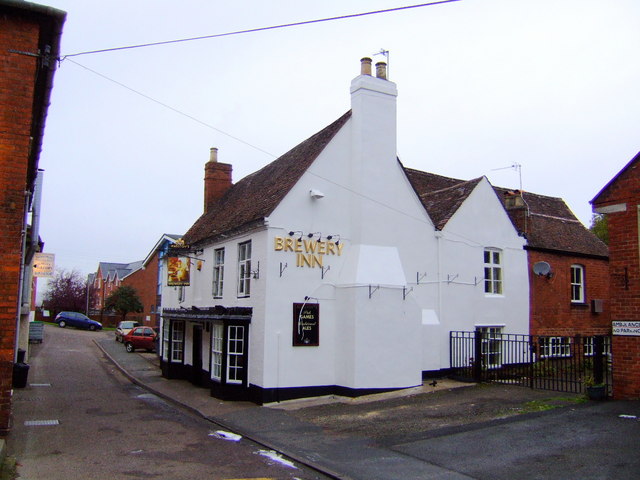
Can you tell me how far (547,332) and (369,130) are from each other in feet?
34.2

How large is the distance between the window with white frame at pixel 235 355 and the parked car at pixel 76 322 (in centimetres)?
4262

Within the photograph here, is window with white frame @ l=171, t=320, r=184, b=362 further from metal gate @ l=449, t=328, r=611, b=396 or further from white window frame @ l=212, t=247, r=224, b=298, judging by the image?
metal gate @ l=449, t=328, r=611, b=396

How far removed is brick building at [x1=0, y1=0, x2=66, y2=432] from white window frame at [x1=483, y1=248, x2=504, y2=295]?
14.9 metres

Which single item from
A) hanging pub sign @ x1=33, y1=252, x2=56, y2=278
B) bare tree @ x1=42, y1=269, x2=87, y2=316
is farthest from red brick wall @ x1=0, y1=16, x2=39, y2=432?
bare tree @ x1=42, y1=269, x2=87, y2=316

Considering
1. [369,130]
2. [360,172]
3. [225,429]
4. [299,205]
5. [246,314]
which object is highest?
[369,130]

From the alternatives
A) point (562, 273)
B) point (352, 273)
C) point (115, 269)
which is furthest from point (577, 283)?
point (115, 269)

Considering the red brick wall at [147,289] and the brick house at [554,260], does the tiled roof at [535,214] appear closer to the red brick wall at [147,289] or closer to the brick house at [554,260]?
the brick house at [554,260]

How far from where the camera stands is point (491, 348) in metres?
19.3

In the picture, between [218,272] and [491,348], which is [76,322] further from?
[491,348]

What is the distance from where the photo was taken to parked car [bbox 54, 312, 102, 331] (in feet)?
179

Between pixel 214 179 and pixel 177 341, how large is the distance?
787 cm

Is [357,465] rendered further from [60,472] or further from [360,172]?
[360,172]

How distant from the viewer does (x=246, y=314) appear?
16.2 metres

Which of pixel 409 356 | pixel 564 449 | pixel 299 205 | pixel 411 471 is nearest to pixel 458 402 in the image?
pixel 409 356
